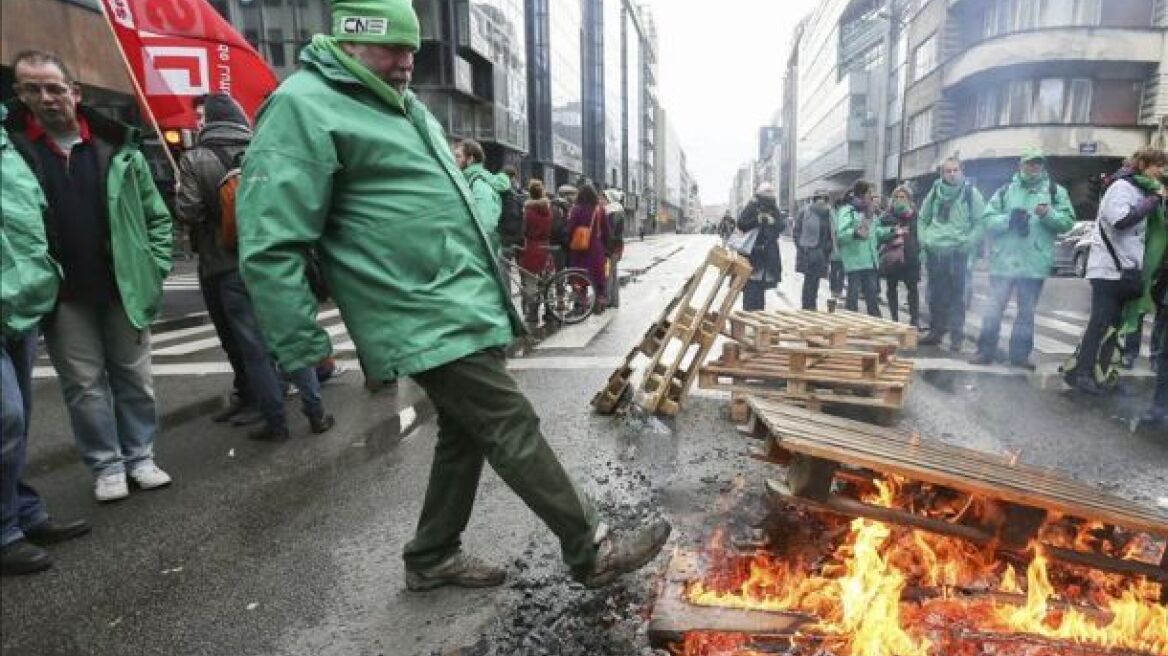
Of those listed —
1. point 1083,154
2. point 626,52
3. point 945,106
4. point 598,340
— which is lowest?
point 598,340

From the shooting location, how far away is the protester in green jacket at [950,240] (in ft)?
25.4

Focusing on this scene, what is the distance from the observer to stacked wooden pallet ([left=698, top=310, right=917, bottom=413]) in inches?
211

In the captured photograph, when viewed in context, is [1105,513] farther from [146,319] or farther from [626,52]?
[626,52]

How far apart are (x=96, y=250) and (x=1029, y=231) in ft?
24.5

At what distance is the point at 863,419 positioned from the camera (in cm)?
548

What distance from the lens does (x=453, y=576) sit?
2926mm

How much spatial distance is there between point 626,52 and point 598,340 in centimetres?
10046

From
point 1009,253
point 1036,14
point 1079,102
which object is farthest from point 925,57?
point 1009,253

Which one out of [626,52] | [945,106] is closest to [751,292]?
[945,106]

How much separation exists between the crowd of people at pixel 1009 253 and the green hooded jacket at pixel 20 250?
21.7ft

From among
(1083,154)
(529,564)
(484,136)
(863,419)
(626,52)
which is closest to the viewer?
(529,564)

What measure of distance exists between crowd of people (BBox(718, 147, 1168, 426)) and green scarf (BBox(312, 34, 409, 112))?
567cm

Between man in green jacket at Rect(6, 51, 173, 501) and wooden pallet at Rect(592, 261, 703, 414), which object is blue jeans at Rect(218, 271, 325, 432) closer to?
man in green jacket at Rect(6, 51, 173, 501)

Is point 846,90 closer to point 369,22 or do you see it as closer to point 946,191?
point 946,191
